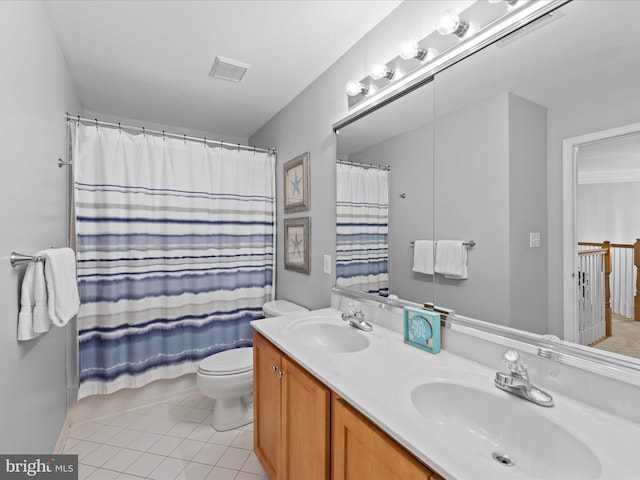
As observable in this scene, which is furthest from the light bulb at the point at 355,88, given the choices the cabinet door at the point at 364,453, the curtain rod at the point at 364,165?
the cabinet door at the point at 364,453

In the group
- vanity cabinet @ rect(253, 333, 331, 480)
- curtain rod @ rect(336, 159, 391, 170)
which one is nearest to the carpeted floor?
vanity cabinet @ rect(253, 333, 331, 480)

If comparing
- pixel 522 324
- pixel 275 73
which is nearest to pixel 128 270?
pixel 275 73

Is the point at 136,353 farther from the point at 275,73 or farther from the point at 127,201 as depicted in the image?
the point at 275,73

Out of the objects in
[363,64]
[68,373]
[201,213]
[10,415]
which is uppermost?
[363,64]

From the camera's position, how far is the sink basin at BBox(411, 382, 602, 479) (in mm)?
707

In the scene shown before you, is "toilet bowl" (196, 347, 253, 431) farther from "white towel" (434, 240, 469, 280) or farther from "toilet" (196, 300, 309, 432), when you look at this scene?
"white towel" (434, 240, 469, 280)

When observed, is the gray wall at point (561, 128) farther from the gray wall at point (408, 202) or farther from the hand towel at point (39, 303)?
the hand towel at point (39, 303)

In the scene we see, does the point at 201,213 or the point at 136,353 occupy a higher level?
the point at 201,213

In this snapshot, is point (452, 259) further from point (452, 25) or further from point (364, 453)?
point (452, 25)

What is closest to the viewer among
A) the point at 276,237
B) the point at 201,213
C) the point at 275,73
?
the point at 275,73

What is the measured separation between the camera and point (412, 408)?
84cm

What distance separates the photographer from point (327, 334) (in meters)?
1.69

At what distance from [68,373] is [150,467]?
3.13 ft

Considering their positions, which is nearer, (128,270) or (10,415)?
(10,415)
